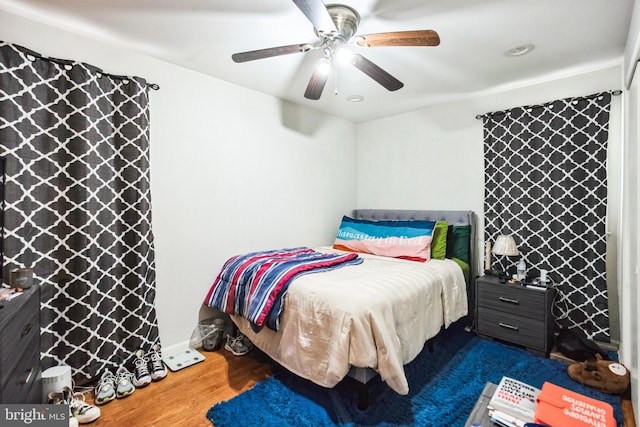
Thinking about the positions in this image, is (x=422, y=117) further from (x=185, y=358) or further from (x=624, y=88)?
(x=185, y=358)

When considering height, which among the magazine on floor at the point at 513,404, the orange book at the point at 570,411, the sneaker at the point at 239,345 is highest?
the orange book at the point at 570,411

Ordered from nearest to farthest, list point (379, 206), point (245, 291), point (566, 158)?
1. point (245, 291)
2. point (566, 158)
3. point (379, 206)

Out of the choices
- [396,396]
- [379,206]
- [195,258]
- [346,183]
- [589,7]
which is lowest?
[396,396]

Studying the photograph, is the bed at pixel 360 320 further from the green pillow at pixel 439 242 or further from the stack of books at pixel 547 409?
the stack of books at pixel 547 409

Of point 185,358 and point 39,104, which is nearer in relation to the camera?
point 39,104

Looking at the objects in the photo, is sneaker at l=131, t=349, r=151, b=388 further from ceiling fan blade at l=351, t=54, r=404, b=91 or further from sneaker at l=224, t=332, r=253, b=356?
ceiling fan blade at l=351, t=54, r=404, b=91

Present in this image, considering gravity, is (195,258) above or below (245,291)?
above

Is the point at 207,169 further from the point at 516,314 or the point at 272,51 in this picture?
the point at 516,314

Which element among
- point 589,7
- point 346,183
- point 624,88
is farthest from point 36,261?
point 624,88

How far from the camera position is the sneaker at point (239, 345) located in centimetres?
266

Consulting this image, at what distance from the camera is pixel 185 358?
2566 millimetres

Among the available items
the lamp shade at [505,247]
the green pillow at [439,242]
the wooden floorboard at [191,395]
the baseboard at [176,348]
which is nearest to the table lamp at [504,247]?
the lamp shade at [505,247]

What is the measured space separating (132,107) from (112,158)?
41 cm

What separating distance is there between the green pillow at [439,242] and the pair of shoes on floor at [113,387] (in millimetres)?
2720
